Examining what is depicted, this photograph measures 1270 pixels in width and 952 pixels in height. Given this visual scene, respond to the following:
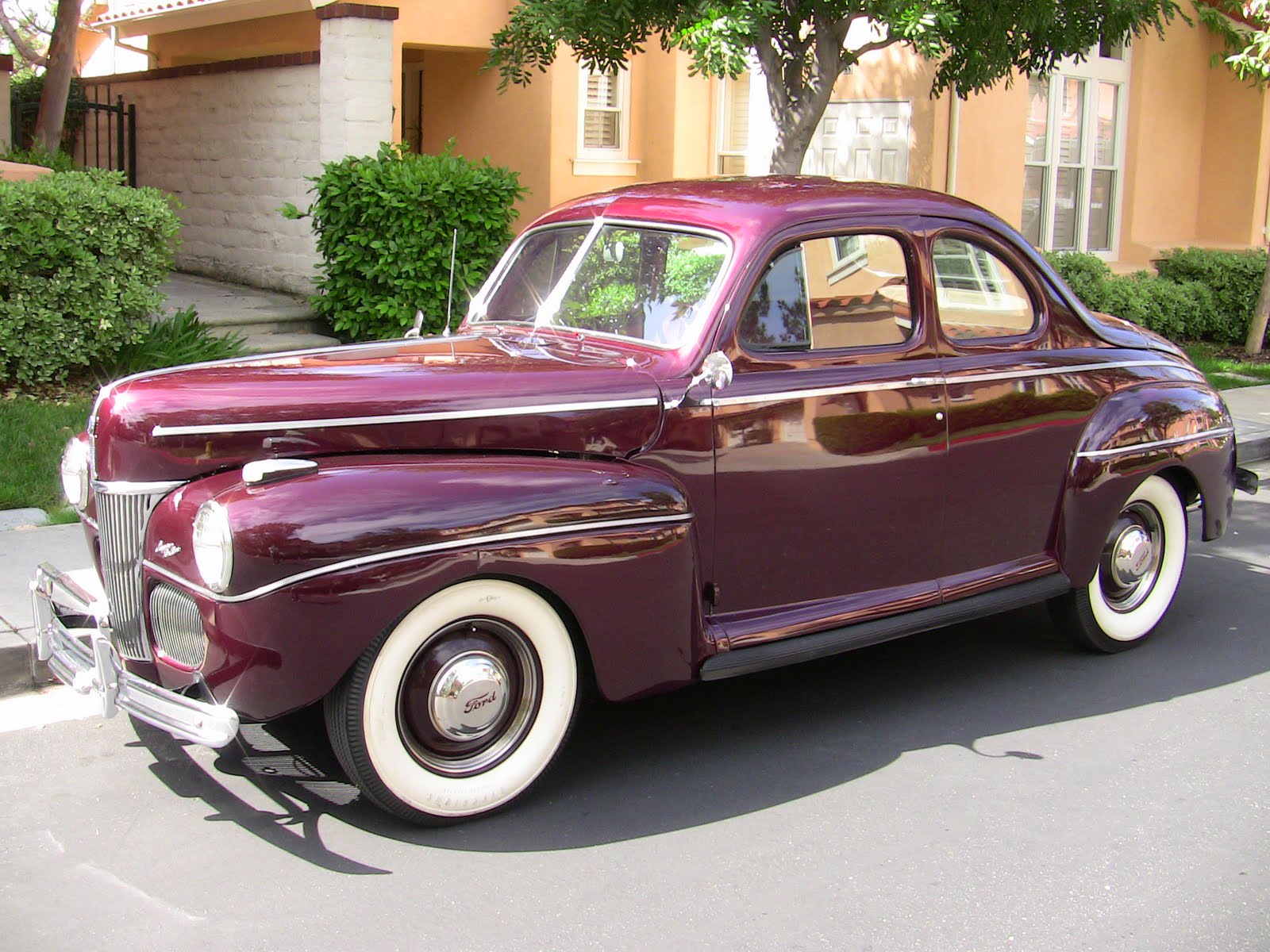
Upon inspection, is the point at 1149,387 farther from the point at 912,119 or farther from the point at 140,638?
the point at 912,119

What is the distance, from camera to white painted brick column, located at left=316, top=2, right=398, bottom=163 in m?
10.5

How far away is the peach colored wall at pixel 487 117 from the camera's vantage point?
45.3 ft

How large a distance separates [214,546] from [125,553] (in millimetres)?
566

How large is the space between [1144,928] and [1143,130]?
13798 mm

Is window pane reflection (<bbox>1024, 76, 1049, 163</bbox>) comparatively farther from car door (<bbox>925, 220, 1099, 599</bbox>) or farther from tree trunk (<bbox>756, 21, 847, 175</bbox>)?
car door (<bbox>925, 220, 1099, 599</bbox>)

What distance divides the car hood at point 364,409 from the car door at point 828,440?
0.42m

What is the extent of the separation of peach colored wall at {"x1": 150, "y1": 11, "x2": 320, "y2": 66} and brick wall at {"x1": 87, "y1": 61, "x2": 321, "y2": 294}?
1.23 m

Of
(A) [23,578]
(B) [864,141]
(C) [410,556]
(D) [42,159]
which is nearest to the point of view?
(C) [410,556]

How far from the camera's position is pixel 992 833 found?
4.19m

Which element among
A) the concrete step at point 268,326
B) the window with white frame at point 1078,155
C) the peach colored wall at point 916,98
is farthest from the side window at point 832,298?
the window with white frame at point 1078,155

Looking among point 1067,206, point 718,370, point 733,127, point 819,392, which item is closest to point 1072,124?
point 1067,206

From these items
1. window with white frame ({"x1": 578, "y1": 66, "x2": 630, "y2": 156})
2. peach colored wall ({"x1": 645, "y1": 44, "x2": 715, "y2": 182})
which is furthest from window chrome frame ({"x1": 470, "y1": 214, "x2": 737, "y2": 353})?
peach colored wall ({"x1": 645, "y1": 44, "x2": 715, "y2": 182})

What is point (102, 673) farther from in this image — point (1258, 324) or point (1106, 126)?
point (1106, 126)

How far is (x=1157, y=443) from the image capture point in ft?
18.5
